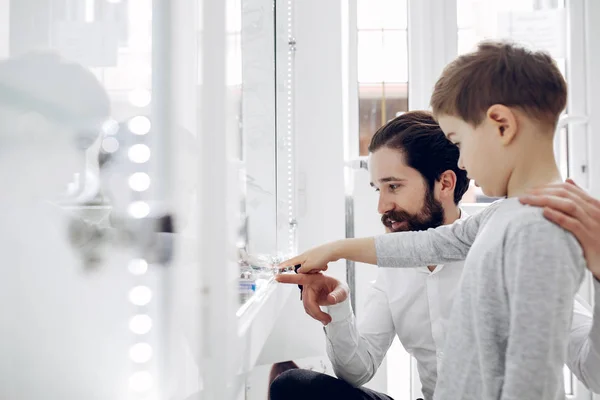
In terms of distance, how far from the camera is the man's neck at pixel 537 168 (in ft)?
2.44

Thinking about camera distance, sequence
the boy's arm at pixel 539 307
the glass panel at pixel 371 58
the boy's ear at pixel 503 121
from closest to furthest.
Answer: the boy's arm at pixel 539 307 → the boy's ear at pixel 503 121 → the glass panel at pixel 371 58

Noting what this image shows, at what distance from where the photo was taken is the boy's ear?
730mm

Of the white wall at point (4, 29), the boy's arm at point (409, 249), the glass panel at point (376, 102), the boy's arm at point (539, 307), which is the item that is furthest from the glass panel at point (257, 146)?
the glass panel at point (376, 102)

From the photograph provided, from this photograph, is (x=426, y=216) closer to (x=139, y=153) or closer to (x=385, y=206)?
(x=385, y=206)

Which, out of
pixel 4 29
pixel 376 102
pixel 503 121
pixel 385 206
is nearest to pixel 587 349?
pixel 503 121

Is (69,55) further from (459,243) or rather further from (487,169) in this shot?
(459,243)

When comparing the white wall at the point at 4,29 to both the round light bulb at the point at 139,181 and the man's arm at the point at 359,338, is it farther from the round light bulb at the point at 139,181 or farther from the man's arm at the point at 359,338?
the man's arm at the point at 359,338

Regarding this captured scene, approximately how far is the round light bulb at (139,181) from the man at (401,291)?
2.18 feet

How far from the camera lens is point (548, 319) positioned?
64 centimetres

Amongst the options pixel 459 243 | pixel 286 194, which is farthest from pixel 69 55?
pixel 286 194

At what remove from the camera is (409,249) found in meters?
0.90

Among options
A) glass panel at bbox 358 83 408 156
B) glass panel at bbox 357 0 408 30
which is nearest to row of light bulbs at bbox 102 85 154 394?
glass panel at bbox 358 83 408 156

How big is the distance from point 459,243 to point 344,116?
109cm

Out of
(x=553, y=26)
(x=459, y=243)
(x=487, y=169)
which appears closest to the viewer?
(x=487, y=169)
